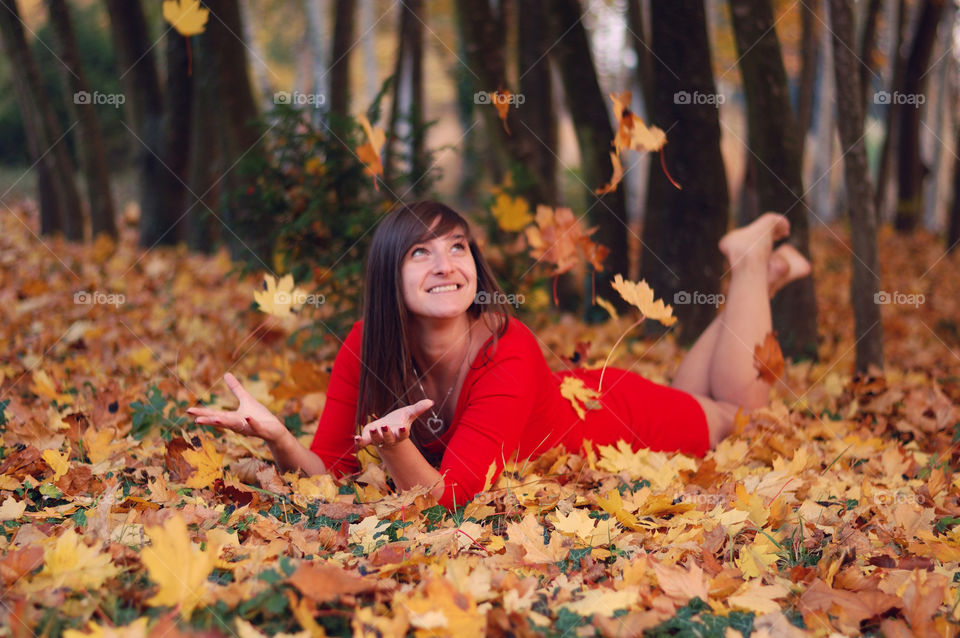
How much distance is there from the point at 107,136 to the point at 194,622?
17558 mm

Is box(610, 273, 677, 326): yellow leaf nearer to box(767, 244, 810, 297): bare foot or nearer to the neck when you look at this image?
the neck

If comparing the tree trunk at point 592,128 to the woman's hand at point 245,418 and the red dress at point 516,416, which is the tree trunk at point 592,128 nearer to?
the red dress at point 516,416

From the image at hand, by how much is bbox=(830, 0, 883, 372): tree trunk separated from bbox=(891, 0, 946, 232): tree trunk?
3.64 m

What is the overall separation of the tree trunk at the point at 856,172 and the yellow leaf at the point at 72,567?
339cm

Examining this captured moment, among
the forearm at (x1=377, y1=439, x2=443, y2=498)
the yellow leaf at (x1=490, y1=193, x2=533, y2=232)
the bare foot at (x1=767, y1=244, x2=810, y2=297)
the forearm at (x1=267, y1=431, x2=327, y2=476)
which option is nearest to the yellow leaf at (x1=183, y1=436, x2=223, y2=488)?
the forearm at (x1=267, y1=431, x2=327, y2=476)

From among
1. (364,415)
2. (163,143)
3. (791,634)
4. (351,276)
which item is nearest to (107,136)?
(163,143)

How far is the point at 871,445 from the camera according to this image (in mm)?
2951

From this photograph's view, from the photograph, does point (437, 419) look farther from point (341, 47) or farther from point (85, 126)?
point (85, 126)

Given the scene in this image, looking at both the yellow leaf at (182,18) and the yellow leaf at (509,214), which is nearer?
the yellow leaf at (182,18)

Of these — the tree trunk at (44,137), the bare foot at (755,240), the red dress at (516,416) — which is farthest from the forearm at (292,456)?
the tree trunk at (44,137)

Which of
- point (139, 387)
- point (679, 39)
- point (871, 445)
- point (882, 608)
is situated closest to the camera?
point (882, 608)

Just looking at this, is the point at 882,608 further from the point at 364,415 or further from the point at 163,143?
the point at 163,143

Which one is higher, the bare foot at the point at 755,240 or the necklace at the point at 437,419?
the bare foot at the point at 755,240

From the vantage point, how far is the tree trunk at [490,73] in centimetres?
517
